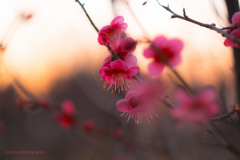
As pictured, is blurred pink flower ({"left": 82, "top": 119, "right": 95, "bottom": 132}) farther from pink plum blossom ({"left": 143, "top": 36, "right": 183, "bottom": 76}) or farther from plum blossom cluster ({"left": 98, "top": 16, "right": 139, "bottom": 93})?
pink plum blossom ({"left": 143, "top": 36, "right": 183, "bottom": 76})

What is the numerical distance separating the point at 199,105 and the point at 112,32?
490 millimetres

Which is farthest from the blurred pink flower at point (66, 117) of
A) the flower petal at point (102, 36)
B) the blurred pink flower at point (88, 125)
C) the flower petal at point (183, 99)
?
the flower petal at point (183, 99)

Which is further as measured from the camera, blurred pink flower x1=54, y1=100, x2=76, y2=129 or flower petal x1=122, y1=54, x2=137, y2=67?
blurred pink flower x1=54, y1=100, x2=76, y2=129

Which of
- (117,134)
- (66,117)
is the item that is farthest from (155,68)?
(117,134)

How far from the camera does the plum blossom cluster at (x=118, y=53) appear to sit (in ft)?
1.92

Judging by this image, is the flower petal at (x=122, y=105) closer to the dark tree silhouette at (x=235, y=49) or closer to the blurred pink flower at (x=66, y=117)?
the dark tree silhouette at (x=235, y=49)

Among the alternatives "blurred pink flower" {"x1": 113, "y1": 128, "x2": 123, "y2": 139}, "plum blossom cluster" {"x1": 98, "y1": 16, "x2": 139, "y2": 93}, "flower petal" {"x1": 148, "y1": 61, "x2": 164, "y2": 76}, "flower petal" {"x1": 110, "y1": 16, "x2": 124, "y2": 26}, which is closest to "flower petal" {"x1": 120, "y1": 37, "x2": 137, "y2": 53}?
"plum blossom cluster" {"x1": 98, "y1": 16, "x2": 139, "y2": 93}

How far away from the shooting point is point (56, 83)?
1048 centimetres

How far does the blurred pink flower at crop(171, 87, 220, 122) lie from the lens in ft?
1.12

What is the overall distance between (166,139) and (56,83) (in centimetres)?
982

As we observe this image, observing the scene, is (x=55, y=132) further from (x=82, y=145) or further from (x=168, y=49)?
(x=168, y=49)

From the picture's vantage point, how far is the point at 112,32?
0.73 m

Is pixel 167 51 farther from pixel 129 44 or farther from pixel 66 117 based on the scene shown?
pixel 66 117

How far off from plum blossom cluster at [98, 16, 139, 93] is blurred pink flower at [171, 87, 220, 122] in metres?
0.25
